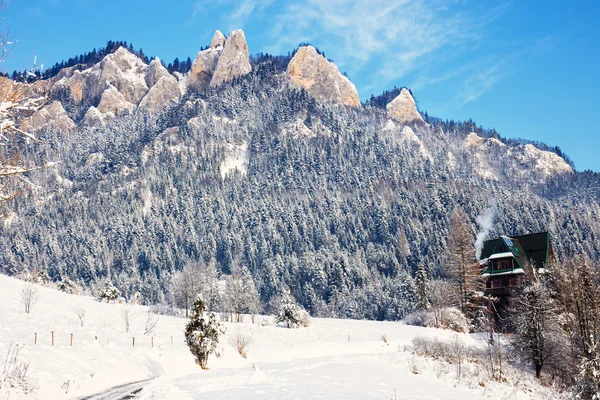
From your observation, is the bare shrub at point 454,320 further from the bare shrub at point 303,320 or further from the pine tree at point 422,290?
the bare shrub at point 303,320

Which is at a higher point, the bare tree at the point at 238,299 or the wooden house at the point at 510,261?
the wooden house at the point at 510,261

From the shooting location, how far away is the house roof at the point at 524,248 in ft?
182

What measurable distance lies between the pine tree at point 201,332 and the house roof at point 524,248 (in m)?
41.3

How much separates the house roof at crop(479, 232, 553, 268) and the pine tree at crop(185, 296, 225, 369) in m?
41.3

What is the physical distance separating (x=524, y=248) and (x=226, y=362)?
44.1 m

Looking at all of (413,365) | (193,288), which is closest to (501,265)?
(413,365)

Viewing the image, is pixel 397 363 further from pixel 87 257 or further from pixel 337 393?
pixel 87 257

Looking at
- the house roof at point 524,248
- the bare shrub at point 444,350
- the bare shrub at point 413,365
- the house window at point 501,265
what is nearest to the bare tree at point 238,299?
the bare shrub at point 444,350

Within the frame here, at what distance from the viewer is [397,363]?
33.2 metres

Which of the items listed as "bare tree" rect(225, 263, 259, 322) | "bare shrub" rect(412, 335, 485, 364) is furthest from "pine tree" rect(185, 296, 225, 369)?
"bare tree" rect(225, 263, 259, 322)

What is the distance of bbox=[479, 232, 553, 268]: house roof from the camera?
5562 cm

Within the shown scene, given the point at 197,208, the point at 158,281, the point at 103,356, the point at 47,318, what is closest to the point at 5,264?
the point at 158,281

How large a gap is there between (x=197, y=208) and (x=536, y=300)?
169 meters

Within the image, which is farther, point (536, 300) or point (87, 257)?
point (87, 257)
